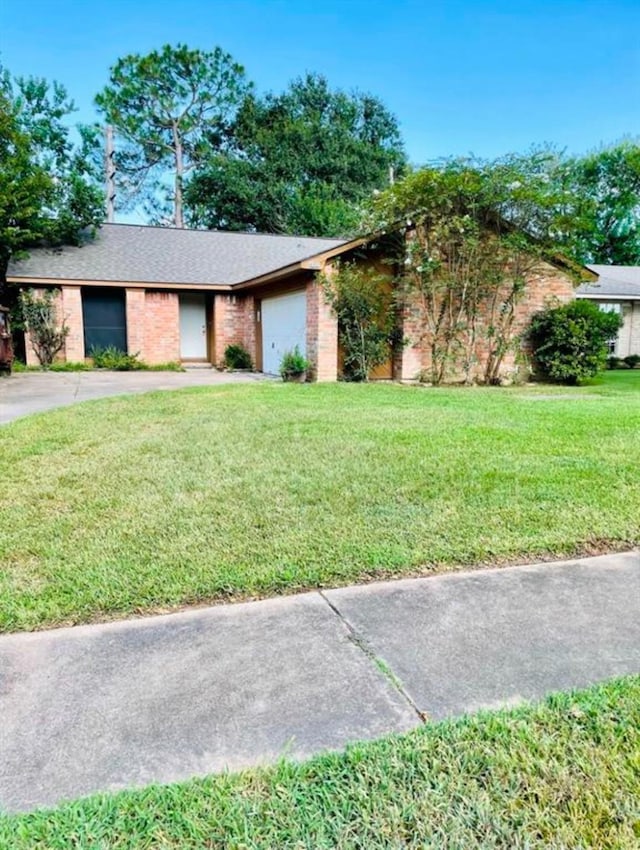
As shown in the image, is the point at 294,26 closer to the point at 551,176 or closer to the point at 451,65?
the point at 451,65

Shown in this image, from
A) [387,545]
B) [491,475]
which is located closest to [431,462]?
[491,475]

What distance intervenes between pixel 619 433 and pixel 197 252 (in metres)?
16.4

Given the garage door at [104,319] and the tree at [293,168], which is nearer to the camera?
the garage door at [104,319]

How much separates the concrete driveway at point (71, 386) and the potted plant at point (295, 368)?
1.04 m

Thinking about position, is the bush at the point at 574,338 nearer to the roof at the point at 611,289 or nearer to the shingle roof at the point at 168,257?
the shingle roof at the point at 168,257

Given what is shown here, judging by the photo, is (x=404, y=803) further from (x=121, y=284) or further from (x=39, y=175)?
(x=39, y=175)

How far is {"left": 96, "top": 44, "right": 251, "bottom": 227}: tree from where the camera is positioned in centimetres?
3066

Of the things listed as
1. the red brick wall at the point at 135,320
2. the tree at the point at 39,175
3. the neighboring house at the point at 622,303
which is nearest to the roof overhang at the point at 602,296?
the neighboring house at the point at 622,303

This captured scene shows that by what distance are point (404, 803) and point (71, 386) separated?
12.0m

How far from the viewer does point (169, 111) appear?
104ft

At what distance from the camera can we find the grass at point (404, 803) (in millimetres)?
1498

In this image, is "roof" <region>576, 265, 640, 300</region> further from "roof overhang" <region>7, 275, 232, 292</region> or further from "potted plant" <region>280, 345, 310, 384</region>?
"roof overhang" <region>7, 275, 232, 292</region>

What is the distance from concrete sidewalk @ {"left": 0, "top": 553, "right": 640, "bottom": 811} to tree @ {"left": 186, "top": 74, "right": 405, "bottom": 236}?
2787 cm

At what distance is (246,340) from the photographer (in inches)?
709
